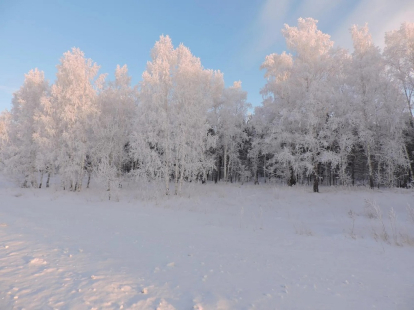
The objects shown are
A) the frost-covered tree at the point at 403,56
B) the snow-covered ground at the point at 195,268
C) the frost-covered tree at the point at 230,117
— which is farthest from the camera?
the frost-covered tree at the point at 230,117

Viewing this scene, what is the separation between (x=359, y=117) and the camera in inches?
637

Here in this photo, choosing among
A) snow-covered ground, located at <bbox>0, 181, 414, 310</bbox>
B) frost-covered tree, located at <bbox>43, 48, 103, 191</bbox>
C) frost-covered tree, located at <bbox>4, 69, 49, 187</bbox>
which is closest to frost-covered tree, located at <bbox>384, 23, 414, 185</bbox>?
snow-covered ground, located at <bbox>0, 181, 414, 310</bbox>

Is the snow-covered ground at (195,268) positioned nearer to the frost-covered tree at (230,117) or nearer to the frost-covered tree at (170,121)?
the frost-covered tree at (170,121)

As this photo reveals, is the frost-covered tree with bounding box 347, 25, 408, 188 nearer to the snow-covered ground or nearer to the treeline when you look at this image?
the treeline

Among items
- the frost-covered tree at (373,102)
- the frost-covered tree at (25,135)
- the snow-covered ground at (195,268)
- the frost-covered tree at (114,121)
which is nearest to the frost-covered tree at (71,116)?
the frost-covered tree at (114,121)

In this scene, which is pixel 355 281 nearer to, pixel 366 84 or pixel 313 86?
pixel 313 86

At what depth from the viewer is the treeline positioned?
15922 mm

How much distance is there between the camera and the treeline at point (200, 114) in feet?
52.2

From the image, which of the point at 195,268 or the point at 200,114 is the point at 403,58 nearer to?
the point at 200,114

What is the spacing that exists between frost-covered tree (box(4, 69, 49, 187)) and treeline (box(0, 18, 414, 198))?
0.31 ft

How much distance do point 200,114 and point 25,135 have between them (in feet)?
52.2

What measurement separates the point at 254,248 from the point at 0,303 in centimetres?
416

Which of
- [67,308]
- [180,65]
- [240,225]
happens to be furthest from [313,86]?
[67,308]

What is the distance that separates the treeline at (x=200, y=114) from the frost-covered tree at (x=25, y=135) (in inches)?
3.7
